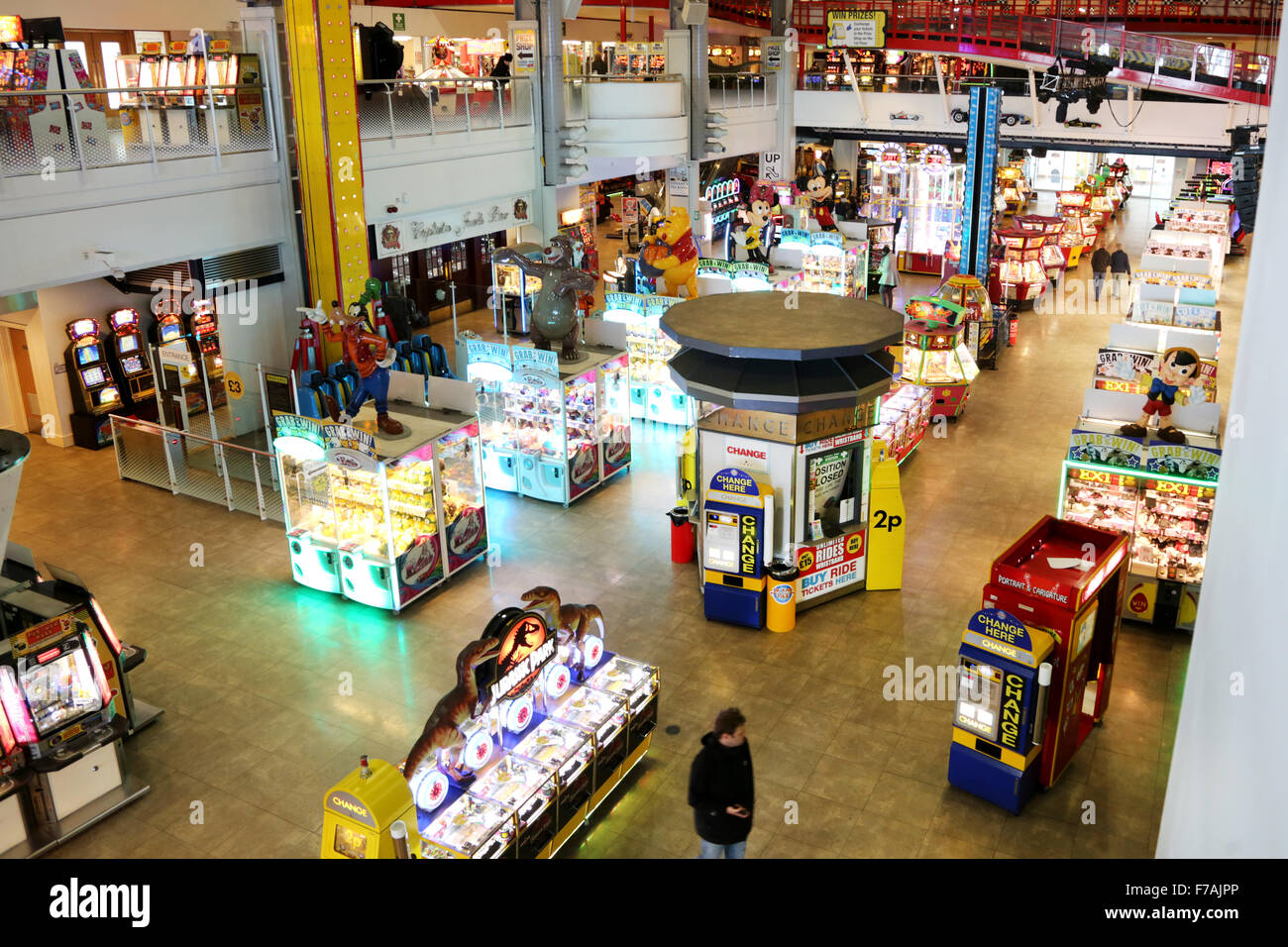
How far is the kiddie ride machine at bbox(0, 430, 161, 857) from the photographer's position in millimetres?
6945

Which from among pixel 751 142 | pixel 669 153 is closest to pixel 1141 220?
pixel 751 142

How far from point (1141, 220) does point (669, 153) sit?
71.4ft

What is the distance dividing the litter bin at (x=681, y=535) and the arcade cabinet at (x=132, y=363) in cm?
879

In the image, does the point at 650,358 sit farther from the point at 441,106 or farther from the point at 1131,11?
the point at 1131,11

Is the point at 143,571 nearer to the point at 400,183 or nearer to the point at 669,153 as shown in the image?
the point at 400,183

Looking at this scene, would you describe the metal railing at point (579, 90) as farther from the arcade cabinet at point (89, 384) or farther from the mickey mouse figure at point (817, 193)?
the arcade cabinet at point (89, 384)

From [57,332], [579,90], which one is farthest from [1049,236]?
[57,332]

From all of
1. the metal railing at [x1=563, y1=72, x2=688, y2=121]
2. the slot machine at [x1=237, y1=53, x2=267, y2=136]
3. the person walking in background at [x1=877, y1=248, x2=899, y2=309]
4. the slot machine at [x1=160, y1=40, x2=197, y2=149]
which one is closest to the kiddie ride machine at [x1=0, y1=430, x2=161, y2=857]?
the slot machine at [x1=160, y1=40, x2=197, y2=149]

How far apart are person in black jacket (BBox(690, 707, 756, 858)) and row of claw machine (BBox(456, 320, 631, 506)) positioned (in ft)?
22.6

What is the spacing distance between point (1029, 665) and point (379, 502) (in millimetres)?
6152

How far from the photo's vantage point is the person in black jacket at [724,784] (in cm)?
587

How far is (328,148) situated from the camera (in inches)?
553

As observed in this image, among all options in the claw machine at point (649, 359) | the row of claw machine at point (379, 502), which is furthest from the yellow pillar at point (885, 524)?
the claw machine at point (649, 359)

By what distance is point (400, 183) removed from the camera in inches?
622
